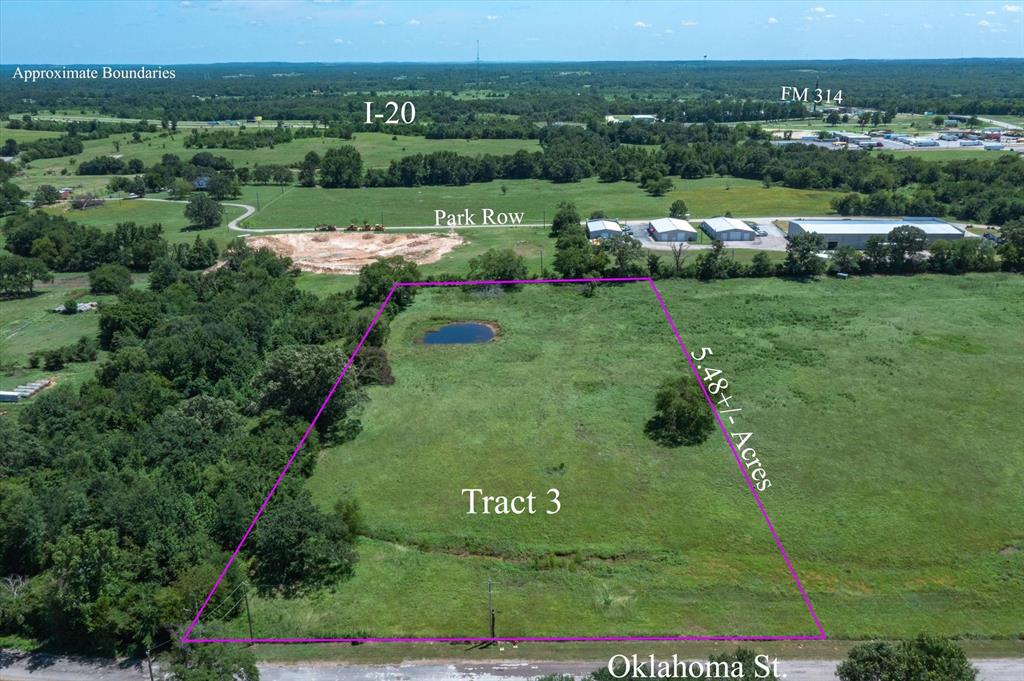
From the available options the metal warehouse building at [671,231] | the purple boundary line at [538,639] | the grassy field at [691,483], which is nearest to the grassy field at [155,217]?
the grassy field at [691,483]

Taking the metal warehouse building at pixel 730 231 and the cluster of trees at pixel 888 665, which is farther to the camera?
the metal warehouse building at pixel 730 231

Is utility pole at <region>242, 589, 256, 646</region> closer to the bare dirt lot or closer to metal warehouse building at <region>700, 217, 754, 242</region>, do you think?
the bare dirt lot

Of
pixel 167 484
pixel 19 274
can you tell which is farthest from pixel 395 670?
pixel 19 274

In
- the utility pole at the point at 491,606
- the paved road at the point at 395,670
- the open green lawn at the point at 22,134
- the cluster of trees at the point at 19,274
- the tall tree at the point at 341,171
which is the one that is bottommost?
the paved road at the point at 395,670

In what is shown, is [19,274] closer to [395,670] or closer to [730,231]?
[395,670]

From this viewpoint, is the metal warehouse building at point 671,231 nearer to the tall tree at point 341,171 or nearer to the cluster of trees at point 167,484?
the cluster of trees at point 167,484

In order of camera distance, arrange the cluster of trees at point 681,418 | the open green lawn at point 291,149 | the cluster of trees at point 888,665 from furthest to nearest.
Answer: the open green lawn at point 291,149
the cluster of trees at point 681,418
the cluster of trees at point 888,665
